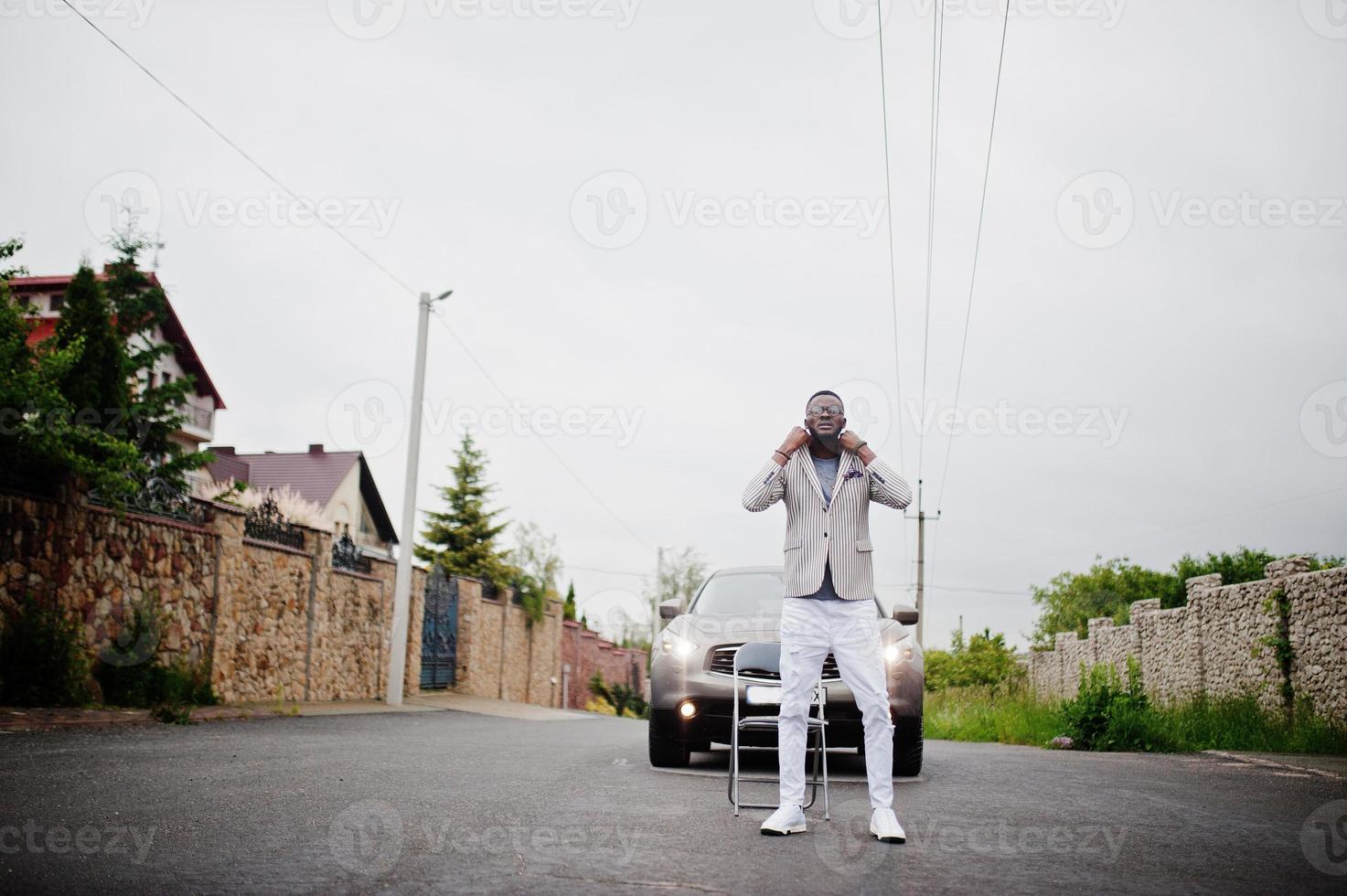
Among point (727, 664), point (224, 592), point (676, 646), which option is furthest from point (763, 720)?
point (224, 592)

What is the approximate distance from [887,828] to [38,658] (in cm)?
921

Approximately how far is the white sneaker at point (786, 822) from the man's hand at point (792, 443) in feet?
5.31

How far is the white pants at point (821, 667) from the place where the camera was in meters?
5.21

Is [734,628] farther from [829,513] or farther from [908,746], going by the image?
[829,513]

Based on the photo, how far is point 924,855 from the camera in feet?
15.0

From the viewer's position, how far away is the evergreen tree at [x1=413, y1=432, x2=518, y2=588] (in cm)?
3631

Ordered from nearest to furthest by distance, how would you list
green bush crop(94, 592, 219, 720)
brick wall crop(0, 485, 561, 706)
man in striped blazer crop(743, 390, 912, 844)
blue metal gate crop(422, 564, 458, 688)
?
man in striped blazer crop(743, 390, 912, 844) → brick wall crop(0, 485, 561, 706) → green bush crop(94, 592, 219, 720) → blue metal gate crop(422, 564, 458, 688)

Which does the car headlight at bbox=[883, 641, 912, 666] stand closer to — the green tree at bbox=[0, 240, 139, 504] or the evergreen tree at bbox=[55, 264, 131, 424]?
the green tree at bbox=[0, 240, 139, 504]

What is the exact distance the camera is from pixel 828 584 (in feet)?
17.4

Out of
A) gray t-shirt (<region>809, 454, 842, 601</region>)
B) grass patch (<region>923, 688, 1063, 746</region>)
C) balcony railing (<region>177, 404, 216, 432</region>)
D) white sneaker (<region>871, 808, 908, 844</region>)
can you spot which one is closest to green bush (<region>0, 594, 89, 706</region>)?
gray t-shirt (<region>809, 454, 842, 601</region>)

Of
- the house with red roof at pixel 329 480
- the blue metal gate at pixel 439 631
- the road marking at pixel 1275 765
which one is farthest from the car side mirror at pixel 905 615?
the house with red roof at pixel 329 480

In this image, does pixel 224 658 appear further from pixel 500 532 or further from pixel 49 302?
pixel 49 302

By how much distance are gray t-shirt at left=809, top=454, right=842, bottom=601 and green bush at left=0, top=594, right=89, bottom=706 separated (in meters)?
8.73

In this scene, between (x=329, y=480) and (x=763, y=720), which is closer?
(x=763, y=720)
